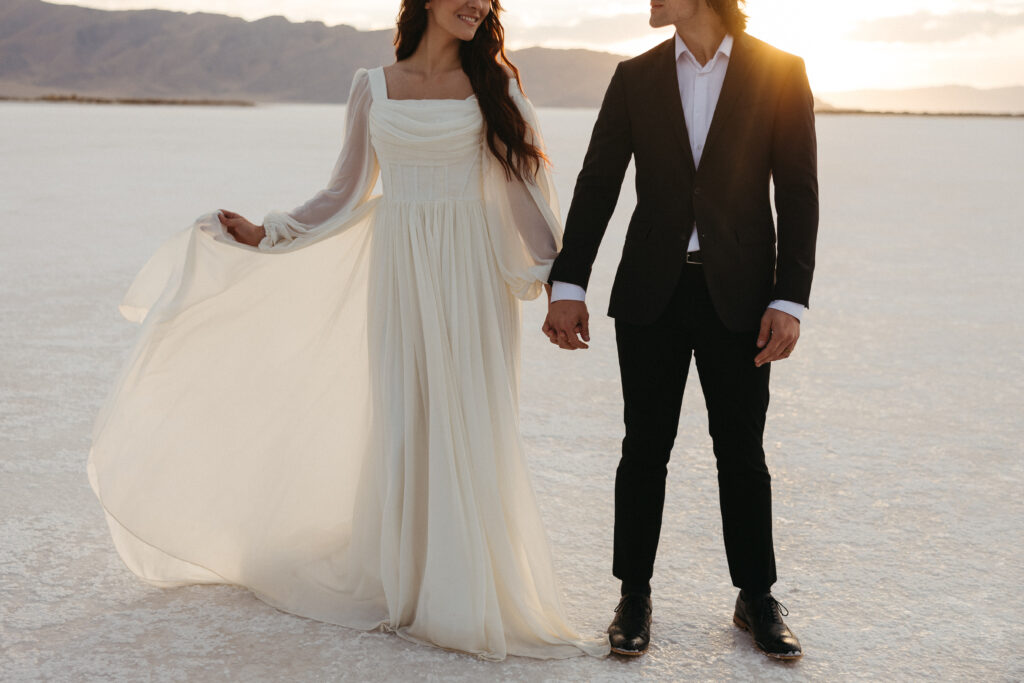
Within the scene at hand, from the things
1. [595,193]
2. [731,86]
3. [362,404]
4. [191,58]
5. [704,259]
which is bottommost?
[362,404]

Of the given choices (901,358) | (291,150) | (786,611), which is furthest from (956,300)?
(291,150)

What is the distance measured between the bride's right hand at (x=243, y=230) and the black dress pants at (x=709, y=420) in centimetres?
114

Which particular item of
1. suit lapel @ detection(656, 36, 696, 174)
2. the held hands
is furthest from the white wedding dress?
suit lapel @ detection(656, 36, 696, 174)

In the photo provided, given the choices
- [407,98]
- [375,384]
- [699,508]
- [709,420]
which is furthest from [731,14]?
[699,508]

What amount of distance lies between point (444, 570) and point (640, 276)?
99 cm

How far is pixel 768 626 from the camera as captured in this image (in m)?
3.03

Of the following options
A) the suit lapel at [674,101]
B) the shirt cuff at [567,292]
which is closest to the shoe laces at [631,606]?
the shirt cuff at [567,292]

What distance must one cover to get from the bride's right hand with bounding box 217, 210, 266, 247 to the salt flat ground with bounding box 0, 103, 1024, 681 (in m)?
1.11

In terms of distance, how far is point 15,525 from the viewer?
3867 millimetres

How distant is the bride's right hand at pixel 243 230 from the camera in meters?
3.32

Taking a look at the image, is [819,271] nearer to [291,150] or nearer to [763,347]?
[763,347]

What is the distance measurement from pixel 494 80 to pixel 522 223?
42 centimetres

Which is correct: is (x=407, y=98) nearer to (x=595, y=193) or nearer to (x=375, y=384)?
(x=595, y=193)

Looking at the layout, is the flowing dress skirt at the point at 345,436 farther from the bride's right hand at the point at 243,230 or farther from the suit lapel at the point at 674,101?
the suit lapel at the point at 674,101
